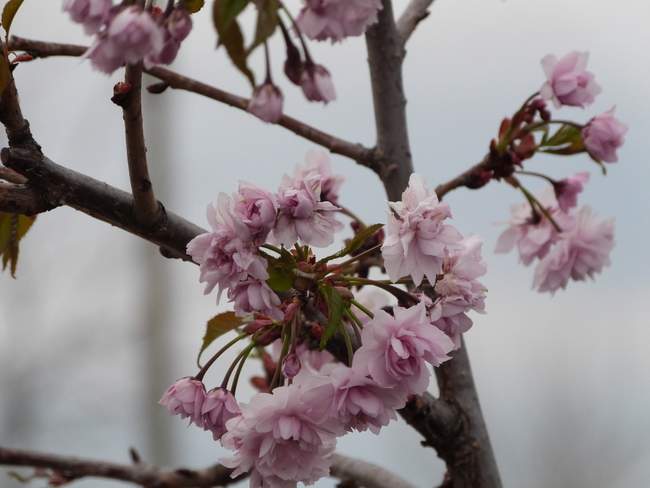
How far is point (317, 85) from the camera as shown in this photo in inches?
30.1

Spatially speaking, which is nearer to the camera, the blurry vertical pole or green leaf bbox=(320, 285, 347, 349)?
green leaf bbox=(320, 285, 347, 349)

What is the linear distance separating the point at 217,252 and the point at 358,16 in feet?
0.81

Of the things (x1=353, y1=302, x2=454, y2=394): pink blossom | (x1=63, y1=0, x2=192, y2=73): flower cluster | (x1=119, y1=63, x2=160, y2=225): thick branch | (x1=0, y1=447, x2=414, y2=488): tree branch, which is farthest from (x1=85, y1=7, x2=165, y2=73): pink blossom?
(x1=0, y1=447, x2=414, y2=488): tree branch

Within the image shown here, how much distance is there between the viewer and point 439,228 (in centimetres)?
87

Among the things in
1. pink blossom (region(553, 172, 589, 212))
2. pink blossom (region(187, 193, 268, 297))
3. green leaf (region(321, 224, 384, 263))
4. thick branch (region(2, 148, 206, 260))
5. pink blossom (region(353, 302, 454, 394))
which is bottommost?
pink blossom (region(353, 302, 454, 394))

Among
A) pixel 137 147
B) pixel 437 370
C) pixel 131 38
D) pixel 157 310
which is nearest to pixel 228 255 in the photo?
pixel 137 147

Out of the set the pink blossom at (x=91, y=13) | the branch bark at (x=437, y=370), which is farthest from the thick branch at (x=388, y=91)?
the pink blossom at (x=91, y=13)

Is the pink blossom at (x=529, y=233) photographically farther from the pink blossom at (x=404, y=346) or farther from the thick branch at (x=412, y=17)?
the pink blossom at (x=404, y=346)

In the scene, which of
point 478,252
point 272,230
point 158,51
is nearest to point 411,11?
point 478,252

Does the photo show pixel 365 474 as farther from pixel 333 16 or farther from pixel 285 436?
pixel 333 16

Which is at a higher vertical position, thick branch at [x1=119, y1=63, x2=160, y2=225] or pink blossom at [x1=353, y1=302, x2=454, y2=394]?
thick branch at [x1=119, y1=63, x2=160, y2=225]

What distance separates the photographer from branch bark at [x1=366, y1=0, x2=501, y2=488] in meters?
1.25

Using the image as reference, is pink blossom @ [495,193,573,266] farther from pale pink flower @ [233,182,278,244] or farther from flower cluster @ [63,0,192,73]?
flower cluster @ [63,0,192,73]

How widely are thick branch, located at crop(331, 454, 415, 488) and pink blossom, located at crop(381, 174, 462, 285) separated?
534 mm
